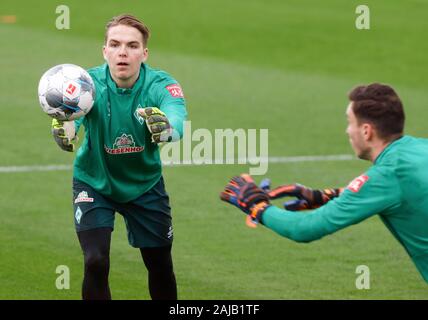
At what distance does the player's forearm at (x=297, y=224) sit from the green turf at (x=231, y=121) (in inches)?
141

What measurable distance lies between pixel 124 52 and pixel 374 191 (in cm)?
297

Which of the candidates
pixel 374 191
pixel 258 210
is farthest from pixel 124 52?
pixel 374 191

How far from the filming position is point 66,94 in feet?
30.3

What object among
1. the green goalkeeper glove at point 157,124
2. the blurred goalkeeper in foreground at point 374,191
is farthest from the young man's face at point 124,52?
the blurred goalkeeper in foreground at point 374,191

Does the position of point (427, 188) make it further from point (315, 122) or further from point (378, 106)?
point (315, 122)

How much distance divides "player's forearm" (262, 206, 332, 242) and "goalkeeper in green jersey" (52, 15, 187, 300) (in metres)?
2.00

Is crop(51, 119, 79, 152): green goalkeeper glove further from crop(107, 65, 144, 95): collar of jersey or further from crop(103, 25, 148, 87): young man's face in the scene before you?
crop(103, 25, 148, 87): young man's face

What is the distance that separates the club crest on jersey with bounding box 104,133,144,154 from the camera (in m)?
9.65

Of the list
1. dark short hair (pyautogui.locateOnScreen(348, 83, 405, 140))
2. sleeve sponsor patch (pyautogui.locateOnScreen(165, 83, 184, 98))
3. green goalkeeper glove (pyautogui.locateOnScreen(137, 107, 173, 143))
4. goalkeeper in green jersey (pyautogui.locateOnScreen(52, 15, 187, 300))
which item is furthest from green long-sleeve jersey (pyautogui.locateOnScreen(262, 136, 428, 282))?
sleeve sponsor patch (pyautogui.locateOnScreen(165, 83, 184, 98))

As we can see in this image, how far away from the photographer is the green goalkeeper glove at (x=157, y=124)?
852 cm

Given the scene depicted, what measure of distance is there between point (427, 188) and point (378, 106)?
651 mm

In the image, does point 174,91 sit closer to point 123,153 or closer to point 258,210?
point 123,153

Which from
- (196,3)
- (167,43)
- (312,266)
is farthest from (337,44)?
(312,266)
